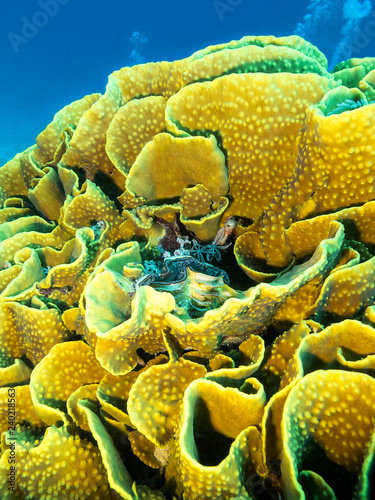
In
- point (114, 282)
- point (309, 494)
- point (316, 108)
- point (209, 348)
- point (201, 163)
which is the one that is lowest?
point (309, 494)

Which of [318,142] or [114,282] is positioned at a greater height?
[318,142]

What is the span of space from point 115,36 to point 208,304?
4063 inches

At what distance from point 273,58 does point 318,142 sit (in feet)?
2.97

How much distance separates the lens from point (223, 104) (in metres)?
1.95

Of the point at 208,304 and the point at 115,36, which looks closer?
the point at 208,304

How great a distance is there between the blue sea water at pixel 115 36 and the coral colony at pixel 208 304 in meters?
39.3

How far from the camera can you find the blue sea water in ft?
Answer: 148

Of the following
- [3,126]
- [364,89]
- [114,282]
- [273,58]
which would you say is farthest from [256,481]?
[3,126]

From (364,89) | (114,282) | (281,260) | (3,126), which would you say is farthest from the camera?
(3,126)

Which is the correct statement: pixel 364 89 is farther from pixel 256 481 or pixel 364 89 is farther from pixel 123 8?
pixel 123 8

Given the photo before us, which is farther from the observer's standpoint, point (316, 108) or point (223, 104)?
point (223, 104)

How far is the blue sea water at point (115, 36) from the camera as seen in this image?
45069 mm

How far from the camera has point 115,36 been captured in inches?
3287

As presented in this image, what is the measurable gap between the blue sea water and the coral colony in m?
Result: 39.3
